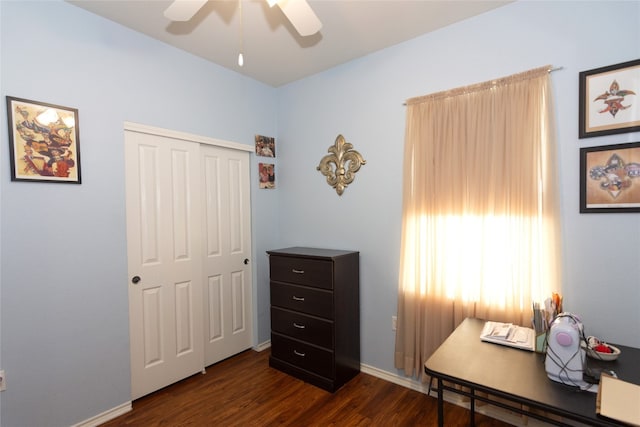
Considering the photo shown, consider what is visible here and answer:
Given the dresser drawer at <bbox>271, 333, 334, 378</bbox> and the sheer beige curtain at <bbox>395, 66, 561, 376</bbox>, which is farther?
the dresser drawer at <bbox>271, 333, 334, 378</bbox>

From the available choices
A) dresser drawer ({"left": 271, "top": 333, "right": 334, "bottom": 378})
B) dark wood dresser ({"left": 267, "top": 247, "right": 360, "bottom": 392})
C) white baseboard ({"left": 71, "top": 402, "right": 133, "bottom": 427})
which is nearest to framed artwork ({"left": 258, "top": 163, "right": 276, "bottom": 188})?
dark wood dresser ({"left": 267, "top": 247, "right": 360, "bottom": 392})

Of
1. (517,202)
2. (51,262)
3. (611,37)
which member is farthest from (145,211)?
(611,37)

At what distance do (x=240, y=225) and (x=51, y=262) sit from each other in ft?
5.04

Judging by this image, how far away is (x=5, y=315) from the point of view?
1.82 meters

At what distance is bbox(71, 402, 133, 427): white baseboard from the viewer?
2.13 m

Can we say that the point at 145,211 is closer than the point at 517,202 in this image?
No

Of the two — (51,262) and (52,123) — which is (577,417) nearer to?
(51,262)

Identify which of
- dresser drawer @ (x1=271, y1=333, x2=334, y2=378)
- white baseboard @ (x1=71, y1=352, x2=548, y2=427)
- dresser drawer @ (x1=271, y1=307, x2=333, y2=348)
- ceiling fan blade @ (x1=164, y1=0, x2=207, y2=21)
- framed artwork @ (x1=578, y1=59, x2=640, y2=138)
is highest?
ceiling fan blade @ (x1=164, y1=0, x2=207, y2=21)

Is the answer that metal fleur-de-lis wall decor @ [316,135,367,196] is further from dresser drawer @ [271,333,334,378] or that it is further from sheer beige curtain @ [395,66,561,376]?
dresser drawer @ [271,333,334,378]

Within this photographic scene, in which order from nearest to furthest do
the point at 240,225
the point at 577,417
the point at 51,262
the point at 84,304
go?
the point at 577,417 < the point at 51,262 < the point at 84,304 < the point at 240,225

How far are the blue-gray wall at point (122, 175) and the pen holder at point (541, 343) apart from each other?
0.56 meters

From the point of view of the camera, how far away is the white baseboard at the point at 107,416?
6.99ft

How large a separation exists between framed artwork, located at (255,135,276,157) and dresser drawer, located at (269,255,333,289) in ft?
3.74

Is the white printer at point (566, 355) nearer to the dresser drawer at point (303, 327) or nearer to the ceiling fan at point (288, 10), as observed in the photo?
the dresser drawer at point (303, 327)
